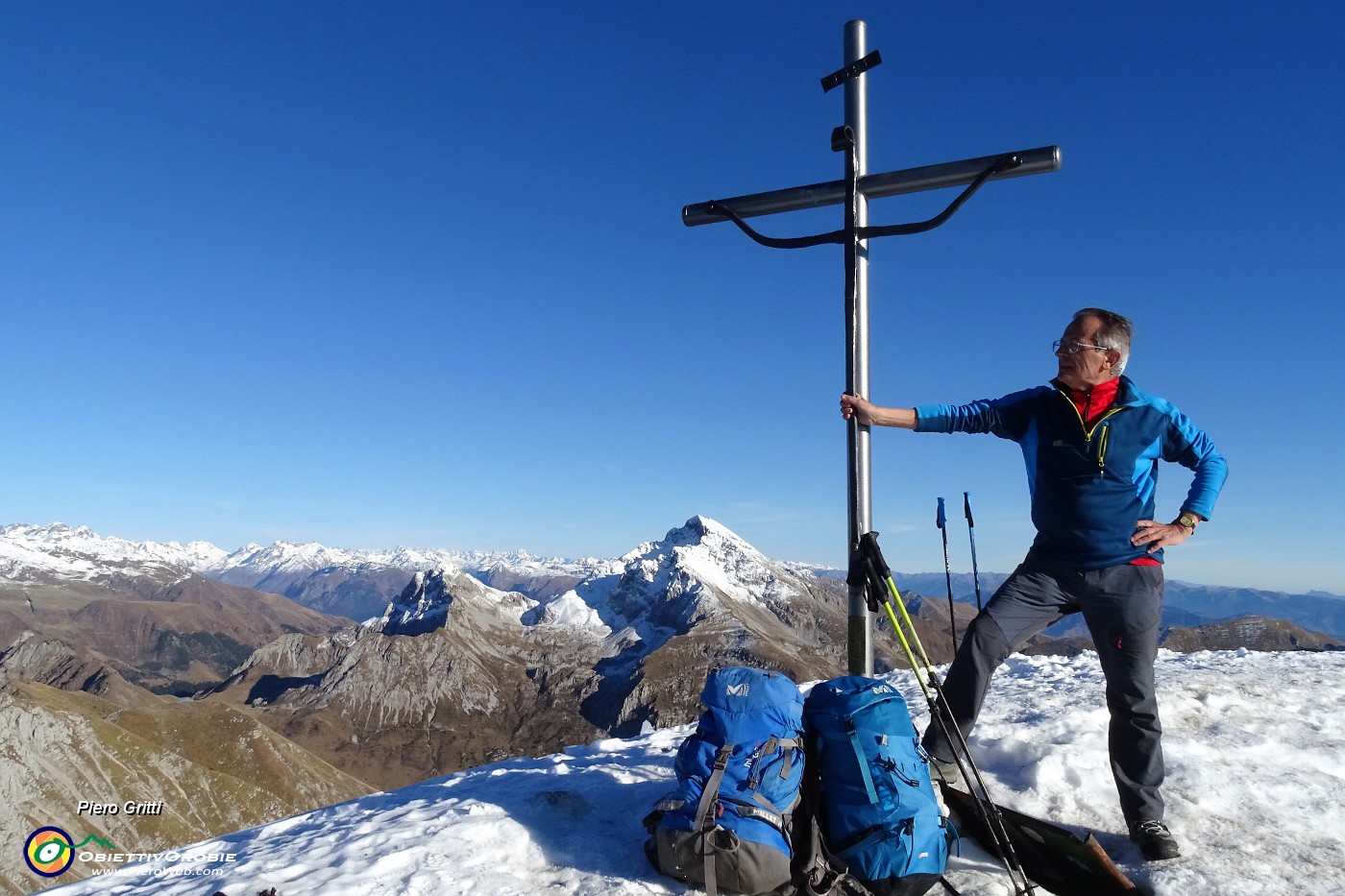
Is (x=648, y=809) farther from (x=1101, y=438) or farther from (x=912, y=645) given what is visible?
(x=1101, y=438)

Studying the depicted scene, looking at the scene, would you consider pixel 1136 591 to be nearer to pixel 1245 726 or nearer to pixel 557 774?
pixel 1245 726

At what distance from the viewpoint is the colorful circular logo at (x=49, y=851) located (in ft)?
41.9

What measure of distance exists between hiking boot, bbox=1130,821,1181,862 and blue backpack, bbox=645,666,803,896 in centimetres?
315

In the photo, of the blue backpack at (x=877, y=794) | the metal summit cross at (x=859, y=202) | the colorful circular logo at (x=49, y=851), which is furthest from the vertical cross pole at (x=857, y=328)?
the colorful circular logo at (x=49, y=851)

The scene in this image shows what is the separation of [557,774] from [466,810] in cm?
180

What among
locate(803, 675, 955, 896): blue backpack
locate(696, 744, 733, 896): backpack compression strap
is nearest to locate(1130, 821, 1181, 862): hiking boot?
locate(803, 675, 955, 896): blue backpack

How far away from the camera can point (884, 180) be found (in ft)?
24.9

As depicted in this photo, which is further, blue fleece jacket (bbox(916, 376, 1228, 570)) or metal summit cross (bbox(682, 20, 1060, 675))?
metal summit cross (bbox(682, 20, 1060, 675))

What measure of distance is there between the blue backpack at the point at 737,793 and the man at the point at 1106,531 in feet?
6.43

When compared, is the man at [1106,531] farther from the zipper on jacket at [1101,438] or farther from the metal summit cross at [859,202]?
the metal summit cross at [859,202]

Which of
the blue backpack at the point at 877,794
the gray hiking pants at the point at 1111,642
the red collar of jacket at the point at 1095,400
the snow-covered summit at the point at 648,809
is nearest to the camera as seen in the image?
the blue backpack at the point at 877,794

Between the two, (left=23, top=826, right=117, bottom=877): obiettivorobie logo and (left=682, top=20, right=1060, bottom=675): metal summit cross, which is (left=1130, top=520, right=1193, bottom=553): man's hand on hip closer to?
(left=682, top=20, right=1060, bottom=675): metal summit cross
